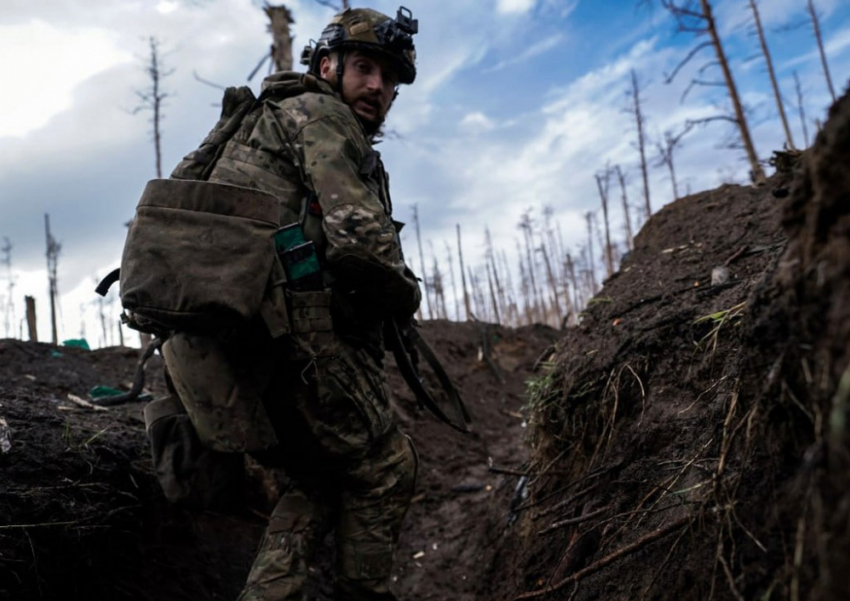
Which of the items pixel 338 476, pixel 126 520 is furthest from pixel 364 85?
pixel 126 520

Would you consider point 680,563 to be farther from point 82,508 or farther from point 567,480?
point 82,508

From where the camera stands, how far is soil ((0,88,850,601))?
3.04 feet

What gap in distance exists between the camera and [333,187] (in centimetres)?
220

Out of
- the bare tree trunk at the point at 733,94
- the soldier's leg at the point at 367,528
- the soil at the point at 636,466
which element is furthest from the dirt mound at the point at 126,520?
the bare tree trunk at the point at 733,94

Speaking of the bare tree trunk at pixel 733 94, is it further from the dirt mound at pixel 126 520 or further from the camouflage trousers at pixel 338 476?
the camouflage trousers at pixel 338 476

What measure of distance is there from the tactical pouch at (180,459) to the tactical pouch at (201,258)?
65 cm

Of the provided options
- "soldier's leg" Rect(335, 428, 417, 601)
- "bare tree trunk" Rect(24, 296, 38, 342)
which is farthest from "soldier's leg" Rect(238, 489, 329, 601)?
"bare tree trunk" Rect(24, 296, 38, 342)

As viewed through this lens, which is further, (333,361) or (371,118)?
(371,118)

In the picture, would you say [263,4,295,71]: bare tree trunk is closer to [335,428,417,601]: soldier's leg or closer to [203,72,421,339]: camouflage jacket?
[203,72,421,339]: camouflage jacket

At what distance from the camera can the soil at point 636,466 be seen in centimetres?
93

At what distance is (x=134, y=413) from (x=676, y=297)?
338 cm

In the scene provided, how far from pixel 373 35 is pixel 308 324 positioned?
5.09 feet

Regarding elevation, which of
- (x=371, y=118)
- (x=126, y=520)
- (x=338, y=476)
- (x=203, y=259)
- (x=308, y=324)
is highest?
(x=371, y=118)

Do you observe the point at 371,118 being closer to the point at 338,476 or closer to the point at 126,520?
the point at 338,476
